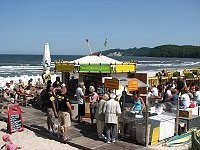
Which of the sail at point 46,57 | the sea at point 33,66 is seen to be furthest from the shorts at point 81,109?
the sea at point 33,66

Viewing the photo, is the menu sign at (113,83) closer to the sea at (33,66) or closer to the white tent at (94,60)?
the white tent at (94,60)

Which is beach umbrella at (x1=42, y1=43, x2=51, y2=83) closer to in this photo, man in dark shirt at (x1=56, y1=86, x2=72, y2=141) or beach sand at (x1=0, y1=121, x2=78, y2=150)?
beach sand at (x1=0, y1=121, x2=78, y2=150)

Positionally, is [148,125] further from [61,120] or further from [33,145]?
[33,145]

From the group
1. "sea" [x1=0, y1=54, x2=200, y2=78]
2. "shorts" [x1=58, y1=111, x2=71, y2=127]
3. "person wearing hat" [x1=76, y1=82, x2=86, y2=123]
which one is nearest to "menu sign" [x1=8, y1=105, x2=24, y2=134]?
"person wearing hat" [x1=76, y1=82, x2=86, y2=123]

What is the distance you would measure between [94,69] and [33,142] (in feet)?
14.2

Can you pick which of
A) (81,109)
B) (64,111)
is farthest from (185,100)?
(64,111)

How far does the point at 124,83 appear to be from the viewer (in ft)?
33.0

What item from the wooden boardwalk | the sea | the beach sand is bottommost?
the beach sand

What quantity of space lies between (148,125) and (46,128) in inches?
128

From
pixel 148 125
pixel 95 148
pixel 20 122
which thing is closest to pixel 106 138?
pixel 95 148

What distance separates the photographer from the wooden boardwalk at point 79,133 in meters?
7.75

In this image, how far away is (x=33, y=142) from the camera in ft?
27.8

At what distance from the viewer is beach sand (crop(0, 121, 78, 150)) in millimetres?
8023

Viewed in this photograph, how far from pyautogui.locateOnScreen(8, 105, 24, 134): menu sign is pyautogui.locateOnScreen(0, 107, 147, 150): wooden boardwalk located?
266 mm
